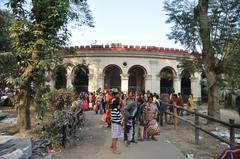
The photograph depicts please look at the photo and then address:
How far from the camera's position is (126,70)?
3769cm

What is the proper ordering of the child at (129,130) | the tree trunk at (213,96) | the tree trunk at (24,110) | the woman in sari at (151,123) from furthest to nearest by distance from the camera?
the tree trunk at (213,96), the tree trunk at (24,110), the woman in sari at (151,123), the child at (129,130)

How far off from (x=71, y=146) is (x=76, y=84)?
86.5 feet

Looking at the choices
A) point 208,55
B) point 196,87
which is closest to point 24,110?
point 208,55

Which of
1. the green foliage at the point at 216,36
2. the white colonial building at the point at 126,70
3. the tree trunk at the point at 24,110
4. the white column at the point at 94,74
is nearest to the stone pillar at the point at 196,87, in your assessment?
the white colonial building at the point at 126,70

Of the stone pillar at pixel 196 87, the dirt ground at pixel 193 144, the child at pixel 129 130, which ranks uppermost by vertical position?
the stone pillar at pixel 196 87

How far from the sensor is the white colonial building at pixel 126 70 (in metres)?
37.4

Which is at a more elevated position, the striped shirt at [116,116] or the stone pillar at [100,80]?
the stone pillar at [100,80]

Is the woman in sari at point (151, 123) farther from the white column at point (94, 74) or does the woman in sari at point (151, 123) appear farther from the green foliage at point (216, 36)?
the white column at point (94, 74)

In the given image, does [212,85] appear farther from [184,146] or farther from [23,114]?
[23,114]

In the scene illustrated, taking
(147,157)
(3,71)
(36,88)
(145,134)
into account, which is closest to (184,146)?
(145,134)

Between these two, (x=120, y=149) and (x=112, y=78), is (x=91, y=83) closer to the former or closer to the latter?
(x=112, y=78)

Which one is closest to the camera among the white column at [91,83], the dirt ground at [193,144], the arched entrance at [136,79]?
the dirt ground at [193,144]

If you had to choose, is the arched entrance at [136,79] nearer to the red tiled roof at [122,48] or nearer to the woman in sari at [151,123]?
the red tiled roof at [122,48]

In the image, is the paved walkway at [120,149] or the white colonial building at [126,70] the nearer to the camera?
the paved walkway at [120,149]
